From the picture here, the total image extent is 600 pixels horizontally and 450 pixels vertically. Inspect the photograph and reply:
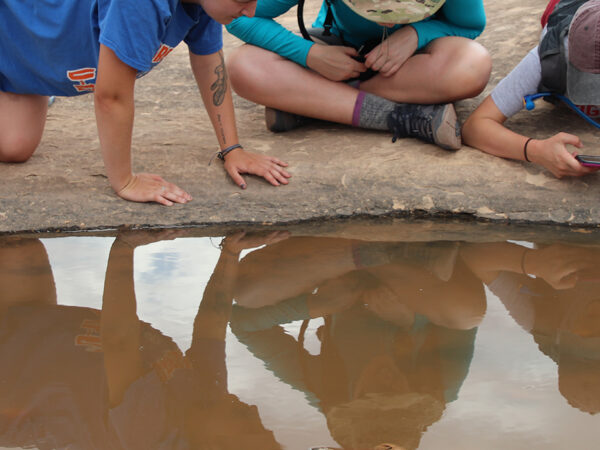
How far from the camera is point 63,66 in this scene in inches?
69.3

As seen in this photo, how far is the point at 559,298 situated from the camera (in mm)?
1304

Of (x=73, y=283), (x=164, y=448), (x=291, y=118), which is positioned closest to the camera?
(x=164, y=448)

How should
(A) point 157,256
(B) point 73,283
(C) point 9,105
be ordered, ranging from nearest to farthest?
(B) point 73,283
(A) point 157,256
(C) point 9,105

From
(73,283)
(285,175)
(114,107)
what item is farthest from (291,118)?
(73,283)

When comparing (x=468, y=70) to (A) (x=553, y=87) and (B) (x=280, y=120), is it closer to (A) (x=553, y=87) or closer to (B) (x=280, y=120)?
(A) (x=553, y=87)

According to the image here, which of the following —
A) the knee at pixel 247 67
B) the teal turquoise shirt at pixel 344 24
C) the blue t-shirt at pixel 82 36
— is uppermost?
the blue t-shirt at pixel 82 36

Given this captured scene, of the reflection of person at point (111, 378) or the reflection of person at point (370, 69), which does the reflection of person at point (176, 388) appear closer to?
Answer: the reflection of person at point (111, 378)

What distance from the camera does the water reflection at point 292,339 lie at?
96 centimetres

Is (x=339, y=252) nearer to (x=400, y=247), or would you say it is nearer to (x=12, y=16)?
(x=400, y=247)

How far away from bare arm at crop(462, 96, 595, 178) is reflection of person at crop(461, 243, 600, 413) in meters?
0.28

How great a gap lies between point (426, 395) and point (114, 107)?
102 cm

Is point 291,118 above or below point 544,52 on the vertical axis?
below

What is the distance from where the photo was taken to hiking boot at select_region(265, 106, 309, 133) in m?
2.12

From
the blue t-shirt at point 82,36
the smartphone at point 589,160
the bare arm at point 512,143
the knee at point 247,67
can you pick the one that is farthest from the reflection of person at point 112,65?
the smartphone at point 589,160
